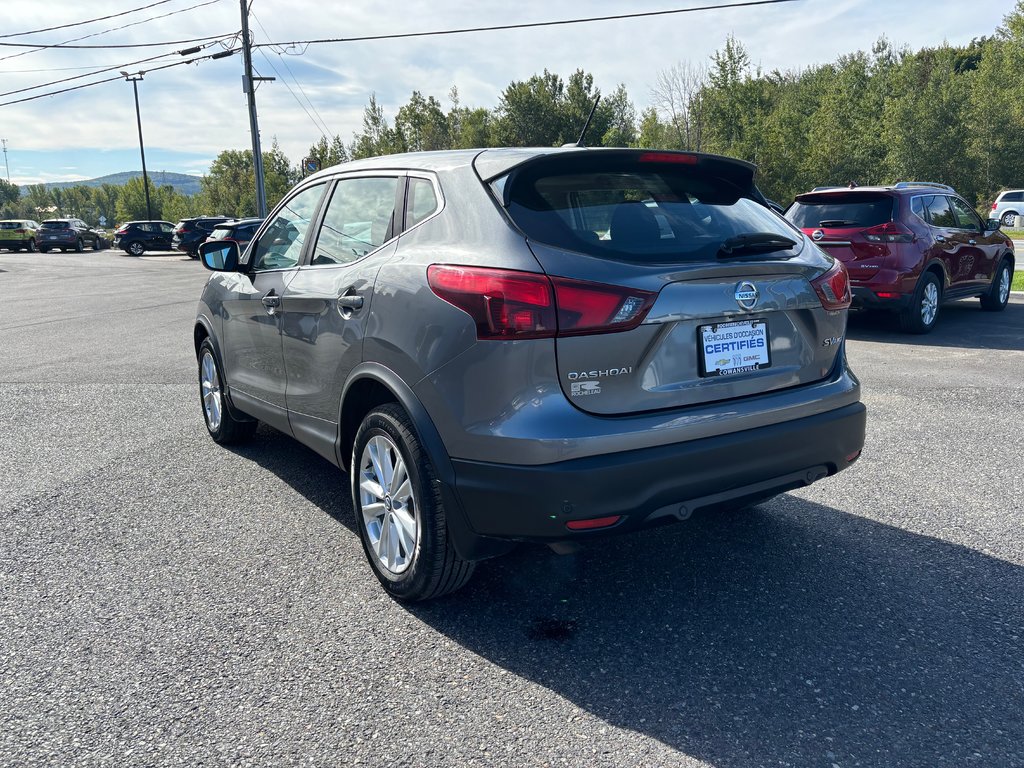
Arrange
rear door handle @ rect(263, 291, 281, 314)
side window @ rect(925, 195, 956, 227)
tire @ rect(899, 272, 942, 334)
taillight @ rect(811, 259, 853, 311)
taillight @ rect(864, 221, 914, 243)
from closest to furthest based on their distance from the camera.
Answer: taillight @ rect(811, 259, 853, 311) < rear door handle @ rect(263, 291, 281, 314) < taillight @ rect(864, 221, 914, 243) < tire @ rect(899, 272, 942, 334) < side window @ rect(925, 195, 956, 227)

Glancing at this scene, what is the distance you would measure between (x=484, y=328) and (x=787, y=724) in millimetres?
1553

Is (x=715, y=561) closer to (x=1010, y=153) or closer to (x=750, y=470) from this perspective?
(x=750, y=470)

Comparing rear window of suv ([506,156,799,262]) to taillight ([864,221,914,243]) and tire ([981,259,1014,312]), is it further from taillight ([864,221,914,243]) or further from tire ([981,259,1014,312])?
tire ([981,259,1014,312])

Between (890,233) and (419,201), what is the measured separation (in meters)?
7.83

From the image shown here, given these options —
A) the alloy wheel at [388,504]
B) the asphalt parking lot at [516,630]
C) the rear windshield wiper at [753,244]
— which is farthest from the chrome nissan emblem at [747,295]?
the alloy wheel at [388,504]

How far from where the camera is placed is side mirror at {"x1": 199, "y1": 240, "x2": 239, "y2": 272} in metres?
4.93

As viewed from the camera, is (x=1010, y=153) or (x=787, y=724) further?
(x=1010, y=153)

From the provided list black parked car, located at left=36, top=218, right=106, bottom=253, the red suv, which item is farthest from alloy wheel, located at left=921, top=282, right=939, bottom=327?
black parked car, located at left=36, top=218, right=106, bottom=253

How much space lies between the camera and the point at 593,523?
274 cm

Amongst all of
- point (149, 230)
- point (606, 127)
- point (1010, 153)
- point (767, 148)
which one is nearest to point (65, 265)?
point (149, 230)

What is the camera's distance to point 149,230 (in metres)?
38.7

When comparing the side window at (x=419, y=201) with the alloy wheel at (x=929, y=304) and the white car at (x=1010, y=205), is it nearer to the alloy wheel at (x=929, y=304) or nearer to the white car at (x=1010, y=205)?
the alloy wheel at (x=929, y=304)

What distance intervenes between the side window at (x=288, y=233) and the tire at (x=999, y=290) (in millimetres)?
10488

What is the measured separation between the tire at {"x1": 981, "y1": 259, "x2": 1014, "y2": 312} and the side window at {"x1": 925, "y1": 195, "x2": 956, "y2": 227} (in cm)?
159
